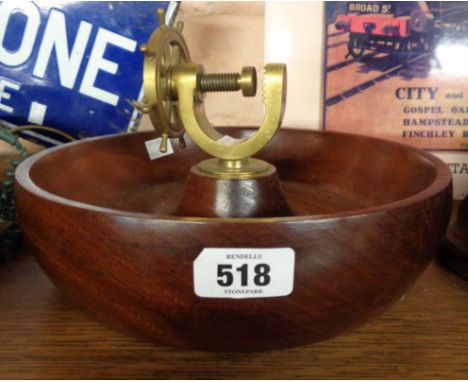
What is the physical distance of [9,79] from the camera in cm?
97

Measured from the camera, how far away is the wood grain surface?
514mm

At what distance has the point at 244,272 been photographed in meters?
0.44

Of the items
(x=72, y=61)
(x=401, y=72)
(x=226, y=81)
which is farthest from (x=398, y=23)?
(x=72, y=61)

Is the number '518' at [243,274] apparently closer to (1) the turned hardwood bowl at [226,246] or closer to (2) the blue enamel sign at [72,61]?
(1) the turned hardwood bowl at [226,246]

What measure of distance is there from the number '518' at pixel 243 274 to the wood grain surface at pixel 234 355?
0.38 ft

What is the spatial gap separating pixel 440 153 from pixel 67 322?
71cm

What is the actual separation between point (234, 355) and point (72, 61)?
0.65m

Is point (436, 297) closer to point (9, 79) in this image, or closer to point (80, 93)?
point (80, 93)

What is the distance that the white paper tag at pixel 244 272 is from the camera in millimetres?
435

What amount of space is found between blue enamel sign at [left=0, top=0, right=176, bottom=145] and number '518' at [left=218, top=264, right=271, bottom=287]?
598 mm

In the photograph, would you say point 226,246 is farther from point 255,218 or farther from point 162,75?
point 162,75

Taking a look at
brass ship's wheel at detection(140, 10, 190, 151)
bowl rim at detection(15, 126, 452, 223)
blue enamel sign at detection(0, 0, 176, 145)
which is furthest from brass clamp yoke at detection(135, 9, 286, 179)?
blue enamel sign at detection(0, 0, 176, 145)

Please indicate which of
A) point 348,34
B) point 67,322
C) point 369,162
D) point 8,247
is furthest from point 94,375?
point 348,34

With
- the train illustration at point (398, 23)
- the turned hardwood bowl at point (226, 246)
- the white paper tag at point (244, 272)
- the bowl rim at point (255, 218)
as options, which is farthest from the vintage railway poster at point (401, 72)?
the white paper tag at point (244, 272)
